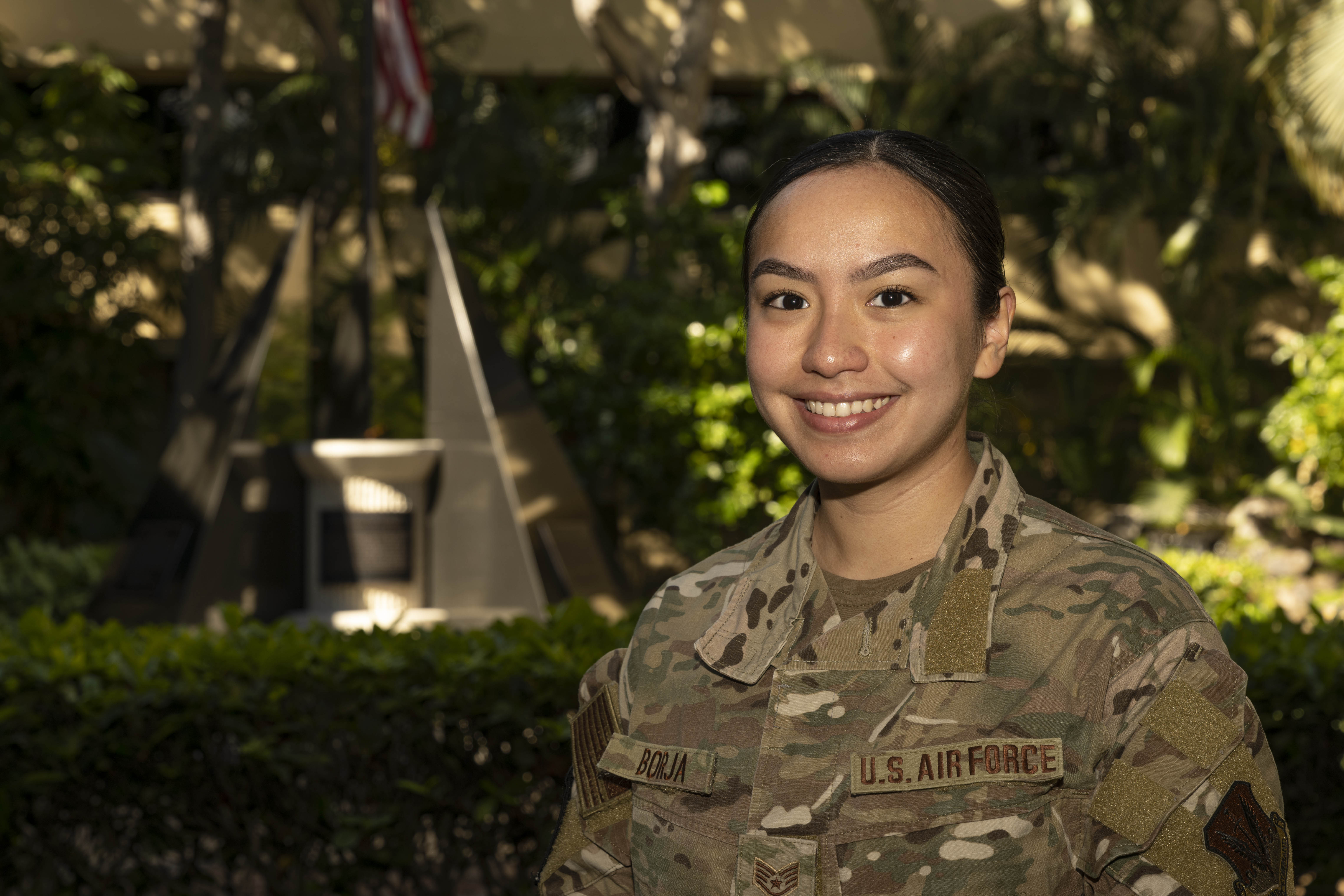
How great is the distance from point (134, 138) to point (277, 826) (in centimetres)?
1442

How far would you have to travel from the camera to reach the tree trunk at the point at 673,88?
1047 cm

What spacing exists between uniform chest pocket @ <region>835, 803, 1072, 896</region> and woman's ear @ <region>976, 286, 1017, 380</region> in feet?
1.69

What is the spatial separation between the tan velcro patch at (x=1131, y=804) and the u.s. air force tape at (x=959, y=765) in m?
0.05

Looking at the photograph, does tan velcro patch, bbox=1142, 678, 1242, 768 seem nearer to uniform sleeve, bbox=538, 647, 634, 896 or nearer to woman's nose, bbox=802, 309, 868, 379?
woman's nose, bbox=802, 309, 868, 379

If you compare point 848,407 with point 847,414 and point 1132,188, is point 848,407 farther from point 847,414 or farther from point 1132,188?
point 1132,188

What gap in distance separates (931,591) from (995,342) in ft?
1.04

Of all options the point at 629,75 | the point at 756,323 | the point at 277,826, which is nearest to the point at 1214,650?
the point at 756,323

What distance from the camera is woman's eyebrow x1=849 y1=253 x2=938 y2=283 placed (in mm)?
1357

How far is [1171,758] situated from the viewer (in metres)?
1.21

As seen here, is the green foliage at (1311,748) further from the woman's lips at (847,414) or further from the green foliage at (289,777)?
the woman's lips at (847,414)

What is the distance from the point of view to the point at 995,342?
4.91 feet

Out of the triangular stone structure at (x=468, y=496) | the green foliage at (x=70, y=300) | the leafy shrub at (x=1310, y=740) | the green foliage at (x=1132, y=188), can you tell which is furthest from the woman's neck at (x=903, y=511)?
the green foliage at (x=70, y=300)

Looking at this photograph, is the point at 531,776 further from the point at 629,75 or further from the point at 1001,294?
the point at 629,75

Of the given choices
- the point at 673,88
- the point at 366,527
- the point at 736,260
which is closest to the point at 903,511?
the point at 366,527
